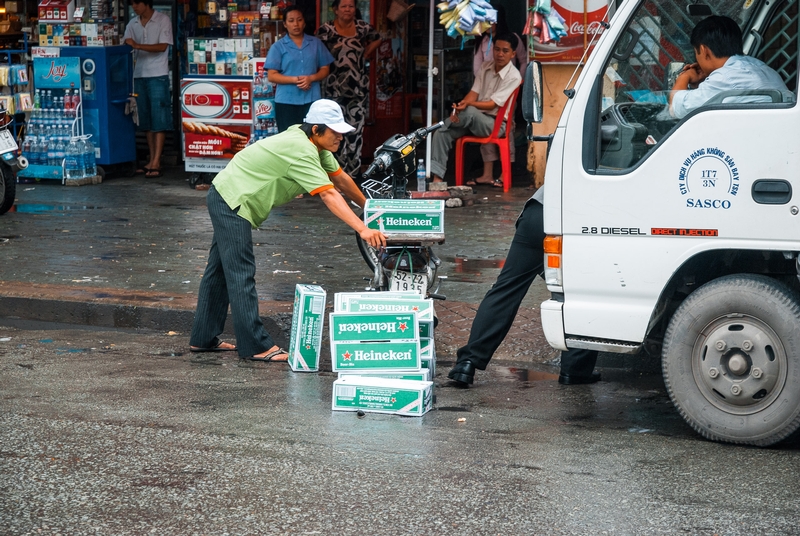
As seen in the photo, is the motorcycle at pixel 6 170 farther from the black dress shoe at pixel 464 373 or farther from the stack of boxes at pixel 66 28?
the black dress shoe at pixel 464 373

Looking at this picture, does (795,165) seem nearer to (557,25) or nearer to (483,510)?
(483,510)

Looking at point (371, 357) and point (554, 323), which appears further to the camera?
point (371, 357)

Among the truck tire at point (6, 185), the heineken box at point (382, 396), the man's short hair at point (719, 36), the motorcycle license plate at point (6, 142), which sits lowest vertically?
the heineken box at point (382, 396)

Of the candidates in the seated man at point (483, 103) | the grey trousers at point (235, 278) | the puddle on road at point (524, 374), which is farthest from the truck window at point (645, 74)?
the seated man at point (483, 103)

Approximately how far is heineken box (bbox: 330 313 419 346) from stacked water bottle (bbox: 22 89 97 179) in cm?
825

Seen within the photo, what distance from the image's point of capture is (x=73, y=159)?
13.4 m

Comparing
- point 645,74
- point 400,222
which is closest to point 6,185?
point 400,222

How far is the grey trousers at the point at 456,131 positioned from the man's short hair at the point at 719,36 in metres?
6.96

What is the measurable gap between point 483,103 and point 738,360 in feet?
24.8

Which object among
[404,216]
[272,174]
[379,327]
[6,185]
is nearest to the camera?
[379,327]

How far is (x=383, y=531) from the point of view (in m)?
4.22

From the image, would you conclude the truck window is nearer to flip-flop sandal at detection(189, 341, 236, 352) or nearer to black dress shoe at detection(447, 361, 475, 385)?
black dress shoe at detection(447, 361, 475, 385)

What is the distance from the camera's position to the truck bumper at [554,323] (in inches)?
220

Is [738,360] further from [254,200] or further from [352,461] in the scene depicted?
[254,200]
